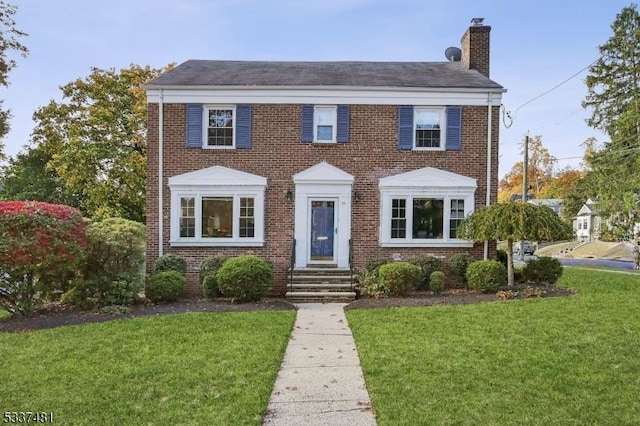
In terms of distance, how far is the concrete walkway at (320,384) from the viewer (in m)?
4.53

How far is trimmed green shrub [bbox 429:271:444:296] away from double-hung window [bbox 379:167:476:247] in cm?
152

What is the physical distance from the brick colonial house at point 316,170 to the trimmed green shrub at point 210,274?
0.50 m

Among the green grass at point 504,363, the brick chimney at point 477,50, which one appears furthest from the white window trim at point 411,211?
the brick chimney at point 477,50

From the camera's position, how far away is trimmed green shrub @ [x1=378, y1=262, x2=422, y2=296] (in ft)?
38.0

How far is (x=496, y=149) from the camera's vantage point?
530 inches

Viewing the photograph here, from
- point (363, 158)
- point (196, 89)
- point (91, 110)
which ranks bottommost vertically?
point (363, 158)

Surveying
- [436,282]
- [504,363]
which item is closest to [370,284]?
[436,282]

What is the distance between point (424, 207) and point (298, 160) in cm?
388

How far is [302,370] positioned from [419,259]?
7591 millimetres

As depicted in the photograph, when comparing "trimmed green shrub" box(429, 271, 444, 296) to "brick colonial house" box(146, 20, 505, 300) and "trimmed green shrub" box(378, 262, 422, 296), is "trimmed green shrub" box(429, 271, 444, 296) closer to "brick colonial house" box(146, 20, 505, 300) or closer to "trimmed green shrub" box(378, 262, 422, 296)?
"trimmed green shrub" box(378, 262, 422, 296)

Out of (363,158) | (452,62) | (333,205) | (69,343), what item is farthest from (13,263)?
(452,62)

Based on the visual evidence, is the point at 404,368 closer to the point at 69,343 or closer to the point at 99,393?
the point at 99,393

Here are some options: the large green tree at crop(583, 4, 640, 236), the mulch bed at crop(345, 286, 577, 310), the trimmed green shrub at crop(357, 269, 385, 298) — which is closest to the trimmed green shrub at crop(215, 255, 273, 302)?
the mulch bed at crop(345, 286, 577, 310)

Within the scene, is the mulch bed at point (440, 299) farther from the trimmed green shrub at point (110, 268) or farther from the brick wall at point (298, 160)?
the trimmed green shrub at point (110, 268)
